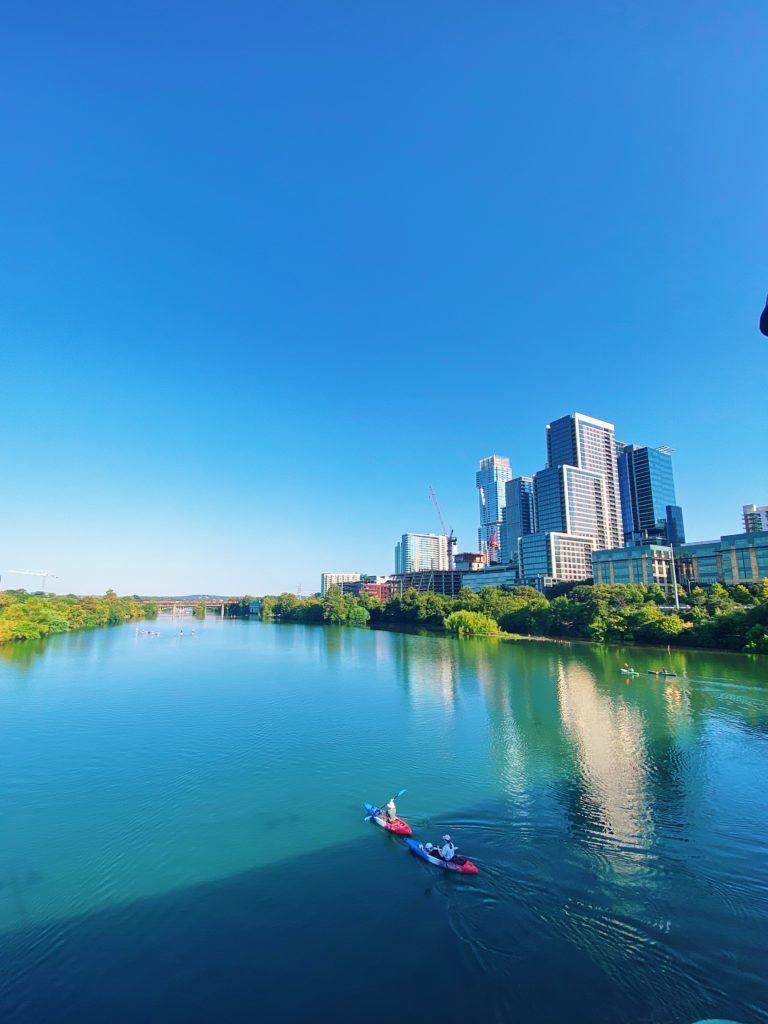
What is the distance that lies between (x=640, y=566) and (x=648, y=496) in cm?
5805

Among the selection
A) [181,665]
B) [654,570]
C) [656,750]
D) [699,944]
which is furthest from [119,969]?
[654,570]

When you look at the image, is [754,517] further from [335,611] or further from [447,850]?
[447,850]

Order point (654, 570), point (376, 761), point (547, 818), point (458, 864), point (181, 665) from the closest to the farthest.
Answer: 1. point (458, 864)
2. point (547, 818)
3. point (376, 761)
4. point (181, 665)
5. point (654, 570)

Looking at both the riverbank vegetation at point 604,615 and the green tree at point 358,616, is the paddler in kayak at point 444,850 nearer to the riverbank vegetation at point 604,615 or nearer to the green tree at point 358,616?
the riverbank vegetation at point 604,615

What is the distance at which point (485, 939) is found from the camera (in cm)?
1222

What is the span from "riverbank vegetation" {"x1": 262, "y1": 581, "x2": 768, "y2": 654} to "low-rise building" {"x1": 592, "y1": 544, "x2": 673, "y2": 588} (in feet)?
86.7

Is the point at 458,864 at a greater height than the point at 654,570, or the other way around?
the point at 654,570

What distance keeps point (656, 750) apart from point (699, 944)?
16.0 m

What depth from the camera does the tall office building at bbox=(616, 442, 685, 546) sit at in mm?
162750

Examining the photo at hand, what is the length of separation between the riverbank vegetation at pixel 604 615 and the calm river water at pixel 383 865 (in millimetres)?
26038

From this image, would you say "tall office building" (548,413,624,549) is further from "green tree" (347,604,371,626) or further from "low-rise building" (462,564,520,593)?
"green tree" (347,604,371,626)

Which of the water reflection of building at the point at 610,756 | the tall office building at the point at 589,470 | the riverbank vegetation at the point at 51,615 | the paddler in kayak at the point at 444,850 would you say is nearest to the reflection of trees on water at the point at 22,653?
the riverbank vegetation at the point at 51,615

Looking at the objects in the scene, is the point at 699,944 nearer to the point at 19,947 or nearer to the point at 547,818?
the point at 547,818

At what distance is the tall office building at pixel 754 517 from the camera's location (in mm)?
155188
